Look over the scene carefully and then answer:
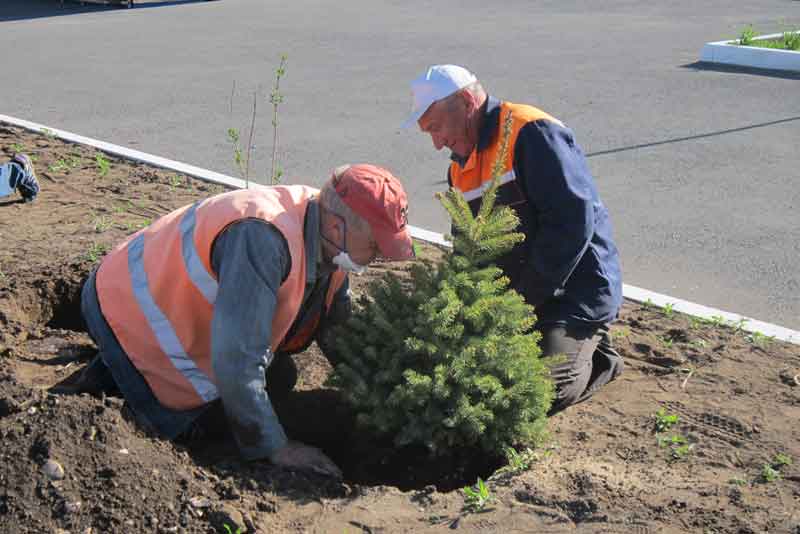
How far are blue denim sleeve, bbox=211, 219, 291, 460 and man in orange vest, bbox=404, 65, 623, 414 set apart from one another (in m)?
1.25

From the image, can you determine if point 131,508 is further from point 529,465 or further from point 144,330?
point 529,465

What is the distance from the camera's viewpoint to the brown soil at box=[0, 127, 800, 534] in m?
3.52

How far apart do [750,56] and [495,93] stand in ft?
13.2

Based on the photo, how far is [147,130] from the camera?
9.96 meters

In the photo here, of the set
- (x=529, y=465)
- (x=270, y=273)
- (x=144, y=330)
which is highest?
(x=270, y=273)

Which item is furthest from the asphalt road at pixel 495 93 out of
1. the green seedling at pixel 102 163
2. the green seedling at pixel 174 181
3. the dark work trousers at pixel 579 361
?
the dark work trousers at pixel 579 361

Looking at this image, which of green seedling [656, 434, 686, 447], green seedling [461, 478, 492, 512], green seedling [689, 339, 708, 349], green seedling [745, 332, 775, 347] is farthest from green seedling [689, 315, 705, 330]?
green seedling [461, 478, 492, 512]

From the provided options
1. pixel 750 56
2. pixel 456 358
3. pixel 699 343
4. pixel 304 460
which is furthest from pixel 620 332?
pixel 750 56

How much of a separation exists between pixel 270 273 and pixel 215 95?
28.1 ft

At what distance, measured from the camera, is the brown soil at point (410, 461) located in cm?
352

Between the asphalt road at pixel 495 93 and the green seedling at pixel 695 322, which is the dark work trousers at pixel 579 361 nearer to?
the green seedling at pixel 695 322

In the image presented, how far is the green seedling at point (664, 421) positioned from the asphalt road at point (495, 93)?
158 cm

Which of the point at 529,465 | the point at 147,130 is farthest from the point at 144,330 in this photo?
the point at 147,130

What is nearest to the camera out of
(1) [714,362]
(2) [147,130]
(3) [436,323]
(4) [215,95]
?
(3) [436,323]
